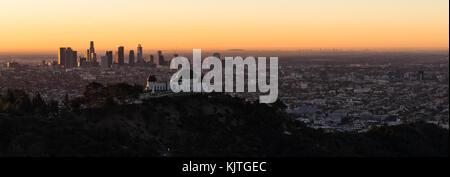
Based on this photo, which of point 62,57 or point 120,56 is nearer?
point 62,57

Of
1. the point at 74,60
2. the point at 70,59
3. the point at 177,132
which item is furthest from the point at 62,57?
the point at 177,132

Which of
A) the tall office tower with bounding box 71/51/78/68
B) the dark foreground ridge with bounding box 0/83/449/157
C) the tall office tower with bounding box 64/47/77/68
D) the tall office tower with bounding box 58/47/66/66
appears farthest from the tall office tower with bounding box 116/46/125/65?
the dark foreground ridge with bounding box 0/83/449/157

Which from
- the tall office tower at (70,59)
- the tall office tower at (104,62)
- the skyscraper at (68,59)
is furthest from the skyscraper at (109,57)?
the tall office tower at (70,59)

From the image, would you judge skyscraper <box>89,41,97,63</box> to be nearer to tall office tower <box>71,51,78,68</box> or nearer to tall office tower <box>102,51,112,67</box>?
tall office tower <box>102,51,112,67</box>

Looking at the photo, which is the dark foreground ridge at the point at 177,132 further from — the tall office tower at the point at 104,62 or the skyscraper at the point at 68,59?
the tall office tower at the point at 104,62

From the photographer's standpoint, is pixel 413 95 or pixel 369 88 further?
pixel 369 88

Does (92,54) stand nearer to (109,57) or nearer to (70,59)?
(109,57)
